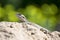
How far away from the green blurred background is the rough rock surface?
1.09 meters

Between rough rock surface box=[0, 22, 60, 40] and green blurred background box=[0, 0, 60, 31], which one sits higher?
green blurred background box=[0, 0, 60, 31]

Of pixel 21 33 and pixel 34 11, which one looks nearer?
pixel 21 33

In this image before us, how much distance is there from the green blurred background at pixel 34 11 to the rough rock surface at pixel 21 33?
1.09m

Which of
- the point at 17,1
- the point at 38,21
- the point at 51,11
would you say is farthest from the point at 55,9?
the point at 17,1

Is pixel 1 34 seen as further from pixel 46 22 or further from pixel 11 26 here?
pixel 46 22

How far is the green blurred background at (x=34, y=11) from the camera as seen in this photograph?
17.1 ft

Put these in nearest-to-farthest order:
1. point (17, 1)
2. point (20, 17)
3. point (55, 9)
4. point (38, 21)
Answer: point (20, 17) → point (17, 1) → point (38, 21) → point (55, 9)

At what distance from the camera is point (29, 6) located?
17.4 ft

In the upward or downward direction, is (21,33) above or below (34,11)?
below

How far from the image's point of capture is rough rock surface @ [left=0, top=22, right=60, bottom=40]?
11.3 feet

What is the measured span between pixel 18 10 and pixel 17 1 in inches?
17.9

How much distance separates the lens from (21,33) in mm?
3605

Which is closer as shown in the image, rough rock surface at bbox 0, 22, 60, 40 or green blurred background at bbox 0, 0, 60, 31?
rough rock surface at bbox 0, 22, 60, 40

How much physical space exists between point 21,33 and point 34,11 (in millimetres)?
1655
